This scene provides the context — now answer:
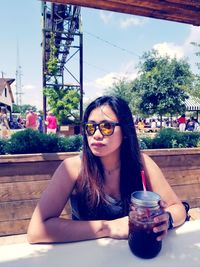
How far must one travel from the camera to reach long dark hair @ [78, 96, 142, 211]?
146 centimetres

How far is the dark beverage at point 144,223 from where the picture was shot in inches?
36.5

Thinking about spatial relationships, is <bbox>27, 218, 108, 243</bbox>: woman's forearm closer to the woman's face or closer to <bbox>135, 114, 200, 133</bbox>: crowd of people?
the woman's face

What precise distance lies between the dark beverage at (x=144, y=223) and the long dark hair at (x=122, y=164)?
50 centimetres

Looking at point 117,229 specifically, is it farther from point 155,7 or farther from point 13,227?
point 13,227

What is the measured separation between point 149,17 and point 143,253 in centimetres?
239

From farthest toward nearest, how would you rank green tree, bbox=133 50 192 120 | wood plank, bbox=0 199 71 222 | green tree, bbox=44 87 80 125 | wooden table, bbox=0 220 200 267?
green tree, bbox=133 50 192 120, green tree, bbox=44 87 80 125, wood plank, bbox=0 199 71 222, wooden table, bbox=0 220 200 267

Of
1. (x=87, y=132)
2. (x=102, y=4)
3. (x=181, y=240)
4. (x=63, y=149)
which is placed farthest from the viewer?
(x=63, y=149)

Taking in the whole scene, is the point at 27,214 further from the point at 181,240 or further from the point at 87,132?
the point at 181,240

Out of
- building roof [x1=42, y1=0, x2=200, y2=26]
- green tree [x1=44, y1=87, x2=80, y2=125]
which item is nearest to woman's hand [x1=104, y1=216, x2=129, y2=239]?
building roof [x1=42, y1=0, x2=200, y2=26]

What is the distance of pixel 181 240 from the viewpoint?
1.11 m

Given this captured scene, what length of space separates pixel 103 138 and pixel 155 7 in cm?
170

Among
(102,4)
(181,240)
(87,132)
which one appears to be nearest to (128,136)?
(87,132)

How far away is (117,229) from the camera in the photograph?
3.75 ft

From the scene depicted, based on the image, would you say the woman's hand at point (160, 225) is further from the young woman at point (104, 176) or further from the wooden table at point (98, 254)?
the young woman at point (104, 176)
